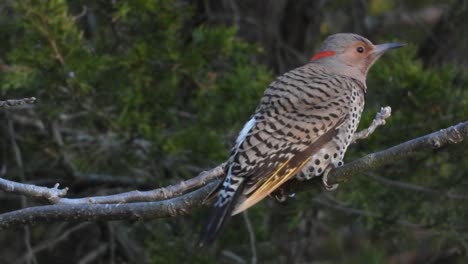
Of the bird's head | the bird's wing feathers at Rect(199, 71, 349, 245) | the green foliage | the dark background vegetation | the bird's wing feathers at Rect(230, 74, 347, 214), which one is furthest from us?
the green foliage

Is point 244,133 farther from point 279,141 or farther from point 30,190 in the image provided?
point 30,190

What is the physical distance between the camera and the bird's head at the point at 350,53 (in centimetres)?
541

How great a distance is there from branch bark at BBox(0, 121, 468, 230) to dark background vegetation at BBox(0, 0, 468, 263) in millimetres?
1749

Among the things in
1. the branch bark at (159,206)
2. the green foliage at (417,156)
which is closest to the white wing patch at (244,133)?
the branch bark at (159,206)

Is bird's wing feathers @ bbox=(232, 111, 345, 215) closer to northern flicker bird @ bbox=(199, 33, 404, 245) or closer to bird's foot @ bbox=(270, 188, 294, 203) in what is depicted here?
northern flicker bird @ bbox=(199, 33, 404, 245)

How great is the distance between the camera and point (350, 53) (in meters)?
5.46

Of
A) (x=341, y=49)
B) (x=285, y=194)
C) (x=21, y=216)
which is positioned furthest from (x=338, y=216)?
(x=21, y=216)

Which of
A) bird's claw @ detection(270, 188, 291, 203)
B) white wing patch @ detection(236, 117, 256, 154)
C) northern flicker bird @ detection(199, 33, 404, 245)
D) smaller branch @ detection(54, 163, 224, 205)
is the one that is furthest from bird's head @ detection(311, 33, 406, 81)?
smaller branch @ detection(54, 163, 224, 205)

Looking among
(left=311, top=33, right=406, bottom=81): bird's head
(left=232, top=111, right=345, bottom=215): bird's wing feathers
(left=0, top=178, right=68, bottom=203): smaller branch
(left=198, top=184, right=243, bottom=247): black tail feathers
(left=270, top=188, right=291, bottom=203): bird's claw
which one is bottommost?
(left=270, top=188, right=291, bottom=203): bird's claw

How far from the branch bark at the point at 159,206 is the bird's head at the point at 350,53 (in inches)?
66.5

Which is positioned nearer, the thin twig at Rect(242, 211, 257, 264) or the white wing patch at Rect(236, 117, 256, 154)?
the white wing patch at Rect(236, 117, 256, 154)

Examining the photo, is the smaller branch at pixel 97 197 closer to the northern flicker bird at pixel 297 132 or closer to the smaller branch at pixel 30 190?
the smaller branch at pixel 30 190

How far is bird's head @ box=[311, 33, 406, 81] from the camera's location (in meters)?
5.41

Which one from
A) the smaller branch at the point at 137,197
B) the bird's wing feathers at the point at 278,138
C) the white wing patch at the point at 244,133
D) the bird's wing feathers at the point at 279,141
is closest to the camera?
the smaller branch at the point at 137,197
